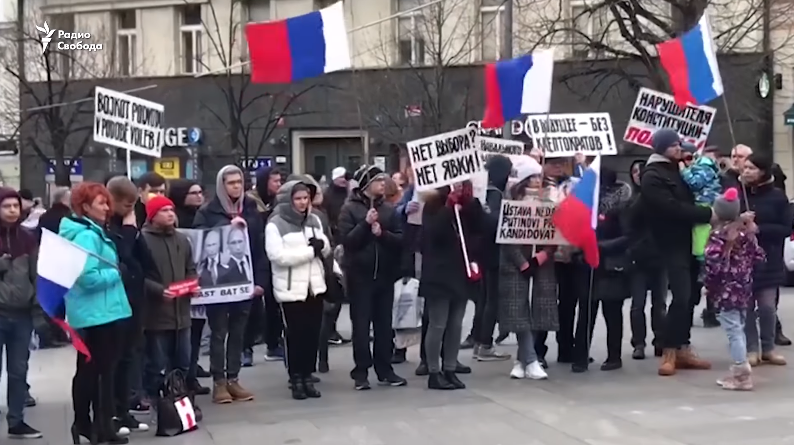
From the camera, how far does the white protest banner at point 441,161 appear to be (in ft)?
31.6

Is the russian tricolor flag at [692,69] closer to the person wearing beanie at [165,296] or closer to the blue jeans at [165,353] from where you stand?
the person wearing beanie at [165,296]

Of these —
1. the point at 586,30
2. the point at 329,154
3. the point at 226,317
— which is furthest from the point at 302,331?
the point at 329,154

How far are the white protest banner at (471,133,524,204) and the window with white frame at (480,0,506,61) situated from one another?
1718 cm

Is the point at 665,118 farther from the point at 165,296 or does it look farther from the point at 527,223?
the point at 165,296

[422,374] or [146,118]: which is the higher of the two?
[146,118]

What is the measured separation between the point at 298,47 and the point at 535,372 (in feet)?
13.6

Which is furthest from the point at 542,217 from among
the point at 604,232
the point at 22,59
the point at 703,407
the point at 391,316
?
the point at 22,59

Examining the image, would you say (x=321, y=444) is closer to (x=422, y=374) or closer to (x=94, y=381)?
(x=94, y=381)

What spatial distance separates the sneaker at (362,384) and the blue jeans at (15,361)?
2.92m

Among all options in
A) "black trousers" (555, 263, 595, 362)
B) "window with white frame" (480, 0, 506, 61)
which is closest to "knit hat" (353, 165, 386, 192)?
"black trousers" (555, 263, 595, 362)

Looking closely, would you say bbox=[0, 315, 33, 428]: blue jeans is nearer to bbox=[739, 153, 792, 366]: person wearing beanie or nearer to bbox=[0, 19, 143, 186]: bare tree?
bbox=[739, 153, 792, 366]: person wearing beanie

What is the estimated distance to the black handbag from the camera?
815 cm

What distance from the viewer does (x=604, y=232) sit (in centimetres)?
1049

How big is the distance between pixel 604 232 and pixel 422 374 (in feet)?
7.23
